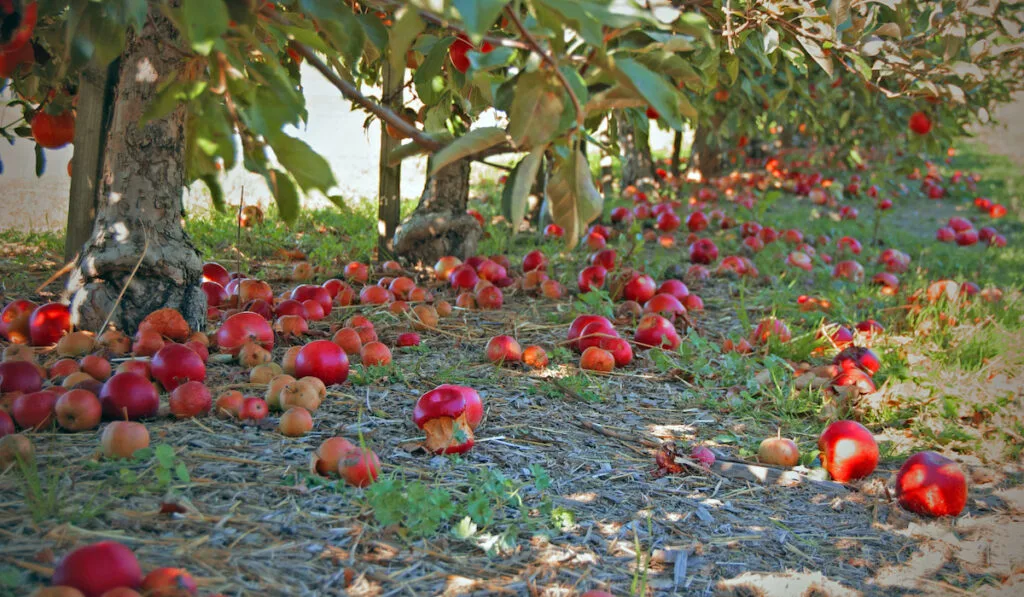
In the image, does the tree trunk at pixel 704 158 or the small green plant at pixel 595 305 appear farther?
the tree trunk at pixel 704 158

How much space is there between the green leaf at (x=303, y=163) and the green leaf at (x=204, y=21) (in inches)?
7.0

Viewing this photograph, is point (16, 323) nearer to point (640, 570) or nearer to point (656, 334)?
point (640, 570)

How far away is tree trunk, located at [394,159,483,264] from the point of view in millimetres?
4766

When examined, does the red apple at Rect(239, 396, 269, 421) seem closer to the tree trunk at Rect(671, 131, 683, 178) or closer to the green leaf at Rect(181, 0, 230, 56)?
the green leaf at Rect(181, 0, 230, 56)

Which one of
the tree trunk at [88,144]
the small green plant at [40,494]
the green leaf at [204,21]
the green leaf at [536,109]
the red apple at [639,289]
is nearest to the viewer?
the green leaf at [204,21]

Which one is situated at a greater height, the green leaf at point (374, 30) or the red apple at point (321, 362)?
the green leaf at point (374, 30)

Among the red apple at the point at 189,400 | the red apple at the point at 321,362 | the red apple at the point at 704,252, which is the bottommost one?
the red apple at the point at 189,400

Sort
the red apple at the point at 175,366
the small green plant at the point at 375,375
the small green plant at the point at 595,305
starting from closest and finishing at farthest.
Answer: the red apple at the point at 175,366, the small green plant at the point at 375,375, the small green plant at the point at 595,305

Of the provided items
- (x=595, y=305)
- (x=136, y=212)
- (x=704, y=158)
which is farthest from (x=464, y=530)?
(x=704, y=158)

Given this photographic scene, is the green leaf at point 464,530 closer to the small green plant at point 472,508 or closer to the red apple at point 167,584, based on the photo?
the small green plant at point 472,508

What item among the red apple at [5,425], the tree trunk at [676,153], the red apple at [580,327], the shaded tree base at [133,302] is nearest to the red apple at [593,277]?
the red apple at [580,327]

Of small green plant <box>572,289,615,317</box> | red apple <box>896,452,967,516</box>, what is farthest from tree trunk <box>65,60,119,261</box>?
red apple <box>896,452,967,516</box>

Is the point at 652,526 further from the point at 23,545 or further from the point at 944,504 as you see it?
the point at 23,545

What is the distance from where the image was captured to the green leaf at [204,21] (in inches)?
48.2
